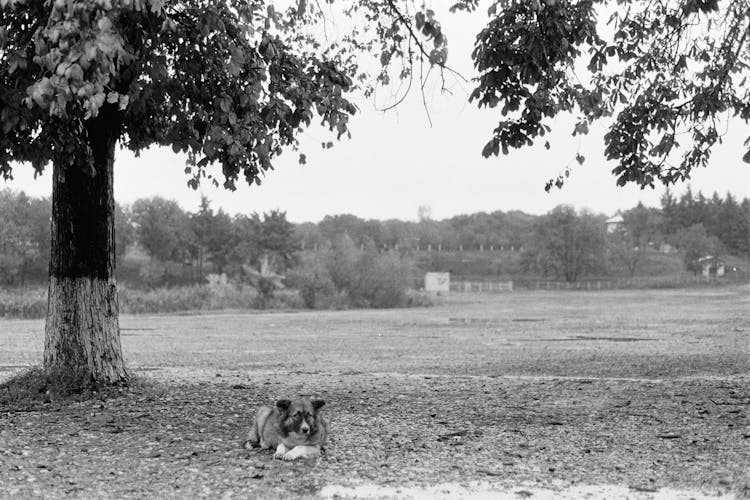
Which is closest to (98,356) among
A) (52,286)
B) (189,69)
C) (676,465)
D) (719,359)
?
(52,286)

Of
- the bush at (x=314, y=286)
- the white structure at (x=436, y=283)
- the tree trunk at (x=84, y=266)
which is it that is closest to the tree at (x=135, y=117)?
the tree trunk at (x=84, y=266)

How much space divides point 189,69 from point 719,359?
46.7 feet

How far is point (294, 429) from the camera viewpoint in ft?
26.0

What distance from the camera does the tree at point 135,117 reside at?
883 cm

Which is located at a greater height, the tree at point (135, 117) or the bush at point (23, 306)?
the tree at point (135, 117)

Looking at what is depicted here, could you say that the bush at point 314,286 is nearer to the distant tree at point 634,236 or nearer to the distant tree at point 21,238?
the distant tree at point 21,238

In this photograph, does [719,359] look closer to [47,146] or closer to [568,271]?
[47,146]

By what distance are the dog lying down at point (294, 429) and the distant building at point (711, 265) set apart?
11212 centimetres

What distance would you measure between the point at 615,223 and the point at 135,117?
6077 inches

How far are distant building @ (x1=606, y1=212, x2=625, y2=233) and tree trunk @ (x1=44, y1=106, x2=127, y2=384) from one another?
14061 centimetres

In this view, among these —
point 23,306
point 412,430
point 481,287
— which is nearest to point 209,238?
point 481,287

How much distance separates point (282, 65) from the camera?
10.1m

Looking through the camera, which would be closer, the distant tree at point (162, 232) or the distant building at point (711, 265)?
the distant tree at point (162, 232)

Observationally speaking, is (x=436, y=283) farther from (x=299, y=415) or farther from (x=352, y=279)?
(x=299, y=415)
